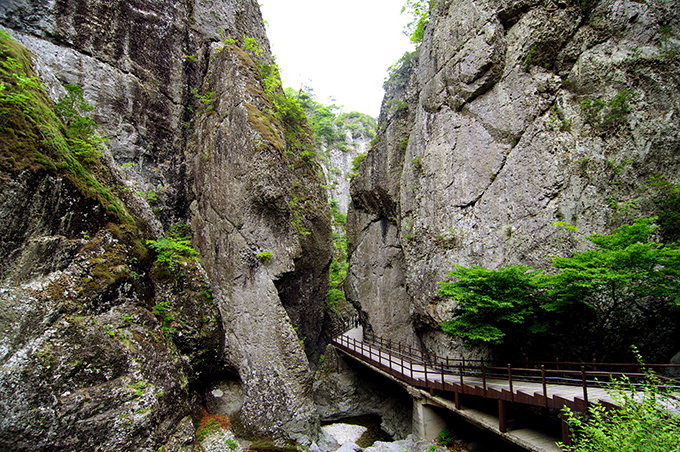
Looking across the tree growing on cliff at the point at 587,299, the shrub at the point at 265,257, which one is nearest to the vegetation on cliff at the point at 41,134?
the shrub at the point at 265,257

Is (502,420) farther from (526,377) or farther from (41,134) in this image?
(41,134)

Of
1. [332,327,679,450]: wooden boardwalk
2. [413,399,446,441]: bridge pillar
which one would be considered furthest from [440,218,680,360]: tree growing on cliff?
[413,399,446,441]: bridge pillar

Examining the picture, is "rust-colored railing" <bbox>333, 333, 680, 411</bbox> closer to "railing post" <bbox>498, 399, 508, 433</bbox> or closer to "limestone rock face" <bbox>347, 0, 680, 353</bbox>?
"railing post" <bbox>498, 399, 508, 433</bbox>

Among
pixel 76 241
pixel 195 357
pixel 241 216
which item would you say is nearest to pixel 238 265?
pixel 241 216

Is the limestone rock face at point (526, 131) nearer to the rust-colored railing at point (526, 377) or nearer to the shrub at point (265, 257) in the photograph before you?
the rust-colored railing at point (526, 377)

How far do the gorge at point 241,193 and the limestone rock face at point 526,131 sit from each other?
0.22 ft

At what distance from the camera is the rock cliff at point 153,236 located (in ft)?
24.1

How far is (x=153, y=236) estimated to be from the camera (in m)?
11.4

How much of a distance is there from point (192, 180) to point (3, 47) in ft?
24.6

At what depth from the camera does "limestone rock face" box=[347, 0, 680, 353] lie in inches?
383

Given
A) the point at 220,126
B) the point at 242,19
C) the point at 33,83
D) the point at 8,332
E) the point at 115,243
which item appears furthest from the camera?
the point at 242,19

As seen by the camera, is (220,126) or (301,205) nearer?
(220,126)

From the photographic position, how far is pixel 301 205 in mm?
16891

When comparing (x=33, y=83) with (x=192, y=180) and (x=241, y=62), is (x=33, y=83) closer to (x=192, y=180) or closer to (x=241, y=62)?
(x=192, y=180)
